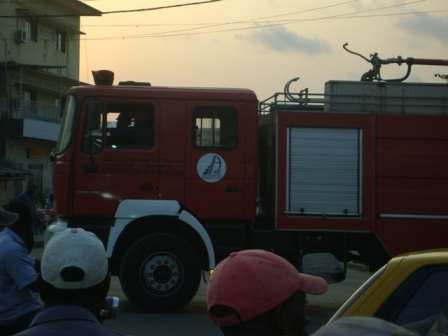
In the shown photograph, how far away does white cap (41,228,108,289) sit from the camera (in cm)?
299

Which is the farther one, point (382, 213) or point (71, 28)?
point (71, 28)

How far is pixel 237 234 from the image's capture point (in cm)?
1123

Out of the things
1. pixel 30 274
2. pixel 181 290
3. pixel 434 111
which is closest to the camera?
pixel 30 274

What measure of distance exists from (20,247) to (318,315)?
20.4 feet

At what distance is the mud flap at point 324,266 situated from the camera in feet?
36.4

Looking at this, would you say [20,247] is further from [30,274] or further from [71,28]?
[71,28]

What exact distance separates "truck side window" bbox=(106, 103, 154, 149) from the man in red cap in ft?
27.9

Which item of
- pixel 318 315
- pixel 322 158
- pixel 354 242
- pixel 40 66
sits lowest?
pixel 318 315

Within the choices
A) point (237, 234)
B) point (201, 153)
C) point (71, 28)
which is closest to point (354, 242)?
point (237, 234)

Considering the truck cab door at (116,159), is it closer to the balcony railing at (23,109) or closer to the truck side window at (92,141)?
the truck side window at (92,141)

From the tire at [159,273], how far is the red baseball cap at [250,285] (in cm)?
817

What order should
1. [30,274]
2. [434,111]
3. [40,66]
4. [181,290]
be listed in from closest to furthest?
[30,274], [181,290], [434,111], [40,66]

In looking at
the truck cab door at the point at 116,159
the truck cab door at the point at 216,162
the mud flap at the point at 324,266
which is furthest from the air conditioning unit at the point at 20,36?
the mud flap at the point at 324,266

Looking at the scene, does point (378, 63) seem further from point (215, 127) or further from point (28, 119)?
point (28, 119)
